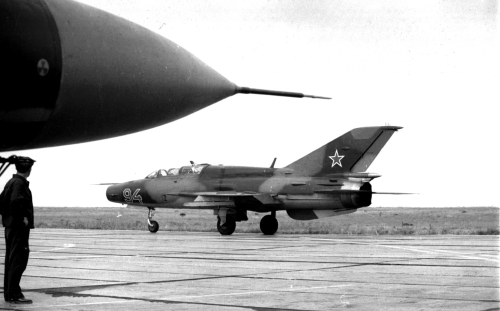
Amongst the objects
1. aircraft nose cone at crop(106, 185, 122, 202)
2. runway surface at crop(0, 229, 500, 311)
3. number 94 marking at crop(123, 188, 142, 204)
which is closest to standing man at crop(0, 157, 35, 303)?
runway surface at crop(0, 229, 500, 311)

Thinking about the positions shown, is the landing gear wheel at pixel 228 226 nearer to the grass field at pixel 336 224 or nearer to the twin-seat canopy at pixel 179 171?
the twin-seat canopy at pixel 179 171

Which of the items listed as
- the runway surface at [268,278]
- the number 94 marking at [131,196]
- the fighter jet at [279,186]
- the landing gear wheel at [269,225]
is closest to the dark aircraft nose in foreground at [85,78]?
the runway surface at [268,278]

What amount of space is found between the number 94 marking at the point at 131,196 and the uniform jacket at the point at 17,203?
18.5 meters

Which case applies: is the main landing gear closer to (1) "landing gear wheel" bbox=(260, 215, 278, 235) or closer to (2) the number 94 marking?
(1) "landing gear wheel" bbox=(260, 215, 278, 235)

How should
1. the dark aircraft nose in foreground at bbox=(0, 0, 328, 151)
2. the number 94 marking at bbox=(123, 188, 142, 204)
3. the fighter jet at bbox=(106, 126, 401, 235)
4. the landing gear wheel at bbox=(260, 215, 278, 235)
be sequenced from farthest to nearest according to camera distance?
1. the number 94 marking at bbox=(123, 188, 142, 204)
2. the landing gear wheel at bbox=(260, 215, 278, 235)
3. the fighter jet at bbox=(106, 126, 401, 235)
4. the dark aircraft nose in foreground at bbox=(0, 0, 328, 151)

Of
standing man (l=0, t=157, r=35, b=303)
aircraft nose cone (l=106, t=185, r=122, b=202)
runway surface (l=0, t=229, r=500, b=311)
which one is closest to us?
runway surface (l=0, t=229, r=500, b=311)

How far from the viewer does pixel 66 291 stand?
29.3 feet

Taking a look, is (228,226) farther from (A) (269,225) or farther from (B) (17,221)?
(B) (17,221)

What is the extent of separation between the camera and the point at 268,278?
1019cm

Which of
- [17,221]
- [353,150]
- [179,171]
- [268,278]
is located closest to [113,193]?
[179,171]

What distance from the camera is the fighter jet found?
22.0m

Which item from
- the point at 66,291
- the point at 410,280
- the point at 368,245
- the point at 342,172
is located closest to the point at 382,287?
the point at 410,280

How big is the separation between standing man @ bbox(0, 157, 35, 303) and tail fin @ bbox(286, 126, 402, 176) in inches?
590

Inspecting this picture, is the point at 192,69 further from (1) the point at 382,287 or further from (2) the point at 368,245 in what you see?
(2) the point at 368,245
